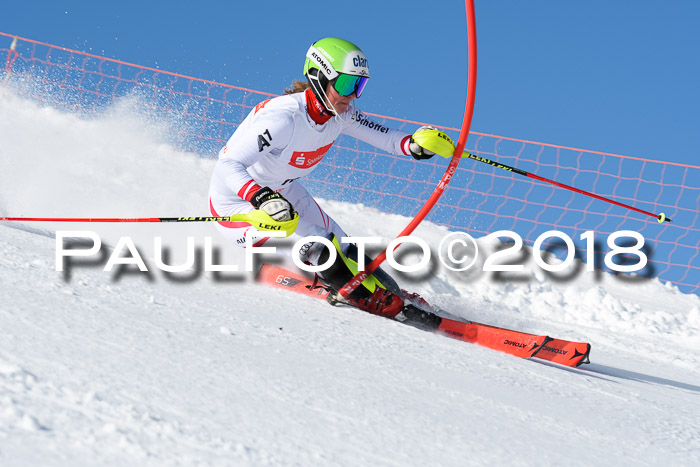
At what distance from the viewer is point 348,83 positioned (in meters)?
3.68

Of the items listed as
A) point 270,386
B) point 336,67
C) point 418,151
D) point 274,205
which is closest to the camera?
point 270,386

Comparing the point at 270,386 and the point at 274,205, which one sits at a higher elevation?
the point at 274,205

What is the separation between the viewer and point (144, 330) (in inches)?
94.6

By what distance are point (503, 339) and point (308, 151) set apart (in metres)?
1.50

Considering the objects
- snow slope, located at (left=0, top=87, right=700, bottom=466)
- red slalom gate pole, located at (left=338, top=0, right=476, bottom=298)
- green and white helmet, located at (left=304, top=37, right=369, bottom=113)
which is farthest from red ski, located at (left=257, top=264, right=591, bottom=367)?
green and white helmet, located at (left=304, top=37, right=369, bottom=113)

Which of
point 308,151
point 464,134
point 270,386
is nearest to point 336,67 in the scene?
point 308,151

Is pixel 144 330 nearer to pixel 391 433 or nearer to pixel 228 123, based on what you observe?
pixel 391 433

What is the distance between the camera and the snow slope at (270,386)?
1.62 meters

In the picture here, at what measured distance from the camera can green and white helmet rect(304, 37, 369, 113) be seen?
364 cm

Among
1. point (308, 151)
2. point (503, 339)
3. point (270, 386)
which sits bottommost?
point (270, 386)

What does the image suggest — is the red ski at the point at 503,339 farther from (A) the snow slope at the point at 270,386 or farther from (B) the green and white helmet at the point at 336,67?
(B) the green and white helmet at the point at 336,67

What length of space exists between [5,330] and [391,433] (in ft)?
3.82

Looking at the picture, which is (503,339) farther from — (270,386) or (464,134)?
(270,386)

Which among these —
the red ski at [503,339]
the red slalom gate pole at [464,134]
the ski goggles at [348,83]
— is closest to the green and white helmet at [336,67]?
the ski goggles at [348,83]
